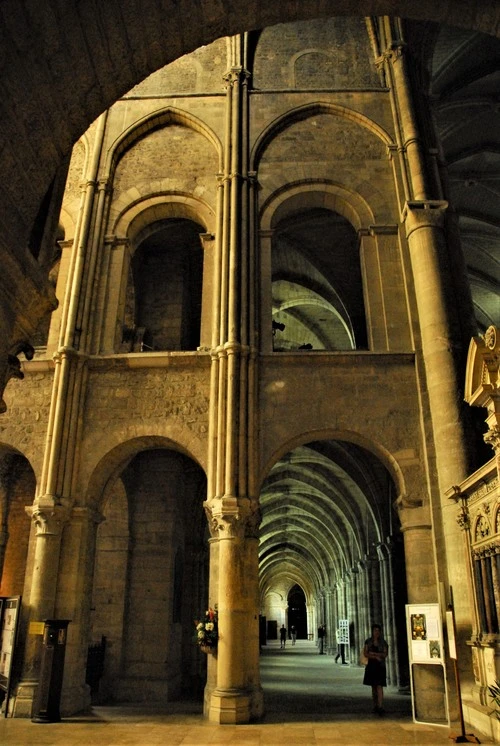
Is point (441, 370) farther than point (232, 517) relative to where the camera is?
Yes

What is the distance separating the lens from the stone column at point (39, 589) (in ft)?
34.6

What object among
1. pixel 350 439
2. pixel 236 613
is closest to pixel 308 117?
pixel 350 439

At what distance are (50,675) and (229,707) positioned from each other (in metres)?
2.88

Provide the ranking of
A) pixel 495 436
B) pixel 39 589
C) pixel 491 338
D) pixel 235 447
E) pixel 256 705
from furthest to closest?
pixel 235 447 < pixel 39 589 < pixel 256 705 < pixel 491 338 < pixel 495 436

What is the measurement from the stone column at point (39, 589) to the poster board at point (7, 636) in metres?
0.24

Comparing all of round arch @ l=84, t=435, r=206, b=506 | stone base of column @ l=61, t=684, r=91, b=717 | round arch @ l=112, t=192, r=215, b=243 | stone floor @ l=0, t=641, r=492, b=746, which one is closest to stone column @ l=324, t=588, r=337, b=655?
stone floor @ l=0, t=641, r=492, b=746

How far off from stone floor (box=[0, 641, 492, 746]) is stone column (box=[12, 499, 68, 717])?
20.6 inches

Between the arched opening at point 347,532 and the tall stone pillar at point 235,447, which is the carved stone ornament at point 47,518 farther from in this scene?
the arched opening at point 347,532

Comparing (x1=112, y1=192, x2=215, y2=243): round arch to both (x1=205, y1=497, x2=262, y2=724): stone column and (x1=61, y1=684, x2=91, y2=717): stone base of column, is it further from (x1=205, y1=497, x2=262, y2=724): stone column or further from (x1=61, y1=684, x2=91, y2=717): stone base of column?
(x1=61, y1=684, x2=91, y2=717): stone base of column

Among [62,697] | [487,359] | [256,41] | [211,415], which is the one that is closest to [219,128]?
[256,41]

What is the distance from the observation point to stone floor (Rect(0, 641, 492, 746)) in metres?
8.48

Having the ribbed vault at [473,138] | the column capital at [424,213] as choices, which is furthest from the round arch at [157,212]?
the ribbed vault at [473,138]

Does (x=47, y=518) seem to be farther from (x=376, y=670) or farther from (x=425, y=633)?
(x=425, y=633)

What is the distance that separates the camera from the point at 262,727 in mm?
9500
